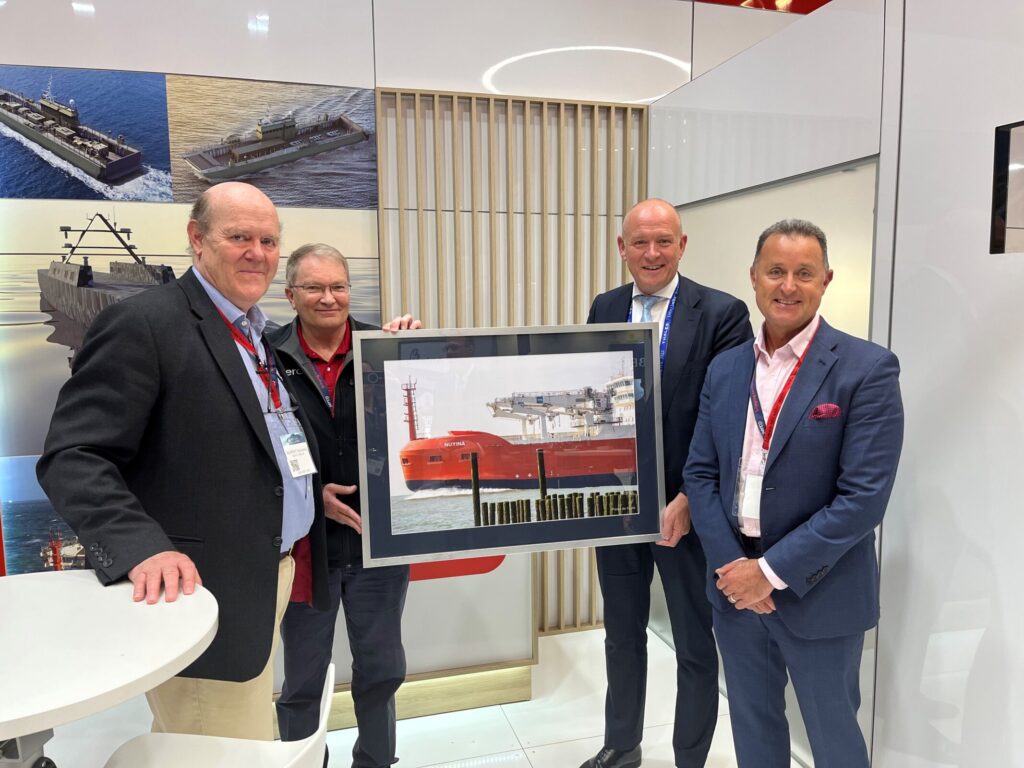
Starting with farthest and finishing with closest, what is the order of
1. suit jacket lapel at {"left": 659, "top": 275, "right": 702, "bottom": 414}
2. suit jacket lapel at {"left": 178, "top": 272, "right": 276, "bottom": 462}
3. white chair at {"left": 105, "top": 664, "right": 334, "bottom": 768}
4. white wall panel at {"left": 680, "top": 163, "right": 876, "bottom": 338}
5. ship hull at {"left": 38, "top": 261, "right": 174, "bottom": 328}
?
ship hull at {"left": 38, "top": 261, "right": 174, "bottom": 328}, white wall panel at {"left": 680, "top": 163, "right": 876, "bottom": 338}, suit jacket lapel at {"left": 659, "top": 275, "right": 702, "bottom": 414}, suit jacket lapel at {"left": 178, "top": 272, "right": 276, "bottom": 462}, white chair at {"left": 105, "top": 664, "right": 334, "bottom": 768}

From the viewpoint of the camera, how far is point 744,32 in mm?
4000

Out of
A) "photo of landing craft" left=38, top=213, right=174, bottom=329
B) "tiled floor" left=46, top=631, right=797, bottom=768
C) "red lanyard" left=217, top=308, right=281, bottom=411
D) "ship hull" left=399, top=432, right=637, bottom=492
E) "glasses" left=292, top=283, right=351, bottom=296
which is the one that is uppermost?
"photo of landing craft" left=38, top=213, right=174, bottom=329

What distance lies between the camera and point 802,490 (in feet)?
6.07

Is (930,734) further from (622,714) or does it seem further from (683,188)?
(683,188)

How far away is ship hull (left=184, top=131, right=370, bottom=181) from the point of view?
3.34 meters

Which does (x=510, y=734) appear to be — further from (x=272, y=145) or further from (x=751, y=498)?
(x=272, y=145)

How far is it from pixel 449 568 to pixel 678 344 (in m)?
1.45

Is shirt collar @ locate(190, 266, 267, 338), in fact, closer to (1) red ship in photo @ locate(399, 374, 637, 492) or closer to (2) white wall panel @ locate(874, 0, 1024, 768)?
(1) red ship in photo @ locate(399, 374, 637, 492)

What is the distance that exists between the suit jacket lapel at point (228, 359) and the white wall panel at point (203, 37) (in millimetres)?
2171

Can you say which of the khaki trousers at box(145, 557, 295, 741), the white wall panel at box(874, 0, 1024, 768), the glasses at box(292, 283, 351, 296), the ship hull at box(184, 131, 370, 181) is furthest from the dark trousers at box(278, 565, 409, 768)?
the ship hull at box(184, 131, 370, 181)

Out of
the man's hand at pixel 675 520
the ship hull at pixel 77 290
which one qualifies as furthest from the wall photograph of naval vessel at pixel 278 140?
the man's hand at pixel 675 520

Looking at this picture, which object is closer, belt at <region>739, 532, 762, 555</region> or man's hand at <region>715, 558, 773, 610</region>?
man's hand at <region>715, 558, 773, 610</region>

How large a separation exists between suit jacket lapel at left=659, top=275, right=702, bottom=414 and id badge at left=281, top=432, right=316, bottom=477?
1.23 m

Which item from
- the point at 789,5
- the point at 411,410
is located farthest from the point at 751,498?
the point at 789,5
